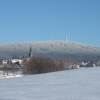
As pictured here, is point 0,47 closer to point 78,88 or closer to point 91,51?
point 91,51

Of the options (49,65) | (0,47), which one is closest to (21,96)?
(49,65)

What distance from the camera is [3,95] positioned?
3264 mm

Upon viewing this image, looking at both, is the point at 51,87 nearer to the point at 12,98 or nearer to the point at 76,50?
the point at 12,98

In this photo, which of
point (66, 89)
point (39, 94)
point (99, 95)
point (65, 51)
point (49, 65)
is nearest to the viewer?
point (99, 95)

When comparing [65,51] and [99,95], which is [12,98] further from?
[65,51]

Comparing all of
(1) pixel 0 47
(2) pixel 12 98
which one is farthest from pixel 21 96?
(1) pixel 0 47

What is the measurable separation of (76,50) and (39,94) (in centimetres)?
11608

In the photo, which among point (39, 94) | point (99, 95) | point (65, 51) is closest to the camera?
point (99, 95)

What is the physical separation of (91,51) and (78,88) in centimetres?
12046

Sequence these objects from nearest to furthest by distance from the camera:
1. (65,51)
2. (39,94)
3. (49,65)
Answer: (39,94) < (49,65) < (65,51)

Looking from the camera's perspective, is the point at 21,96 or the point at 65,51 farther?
the point at 65,51

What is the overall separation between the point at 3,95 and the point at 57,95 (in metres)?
0.51

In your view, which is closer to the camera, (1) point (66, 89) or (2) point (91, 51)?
(1) point (66, 89)

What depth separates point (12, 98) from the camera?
3.05m
